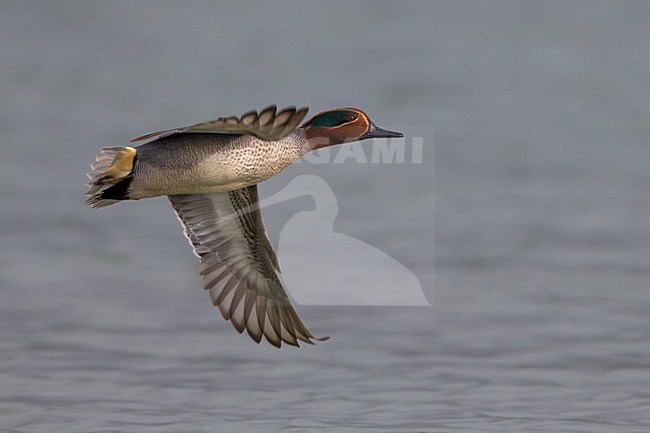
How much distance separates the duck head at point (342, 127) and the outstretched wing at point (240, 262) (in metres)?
0.77

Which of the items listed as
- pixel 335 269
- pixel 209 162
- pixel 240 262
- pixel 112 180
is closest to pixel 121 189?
pixel 112 180

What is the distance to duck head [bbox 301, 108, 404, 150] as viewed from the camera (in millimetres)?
7297

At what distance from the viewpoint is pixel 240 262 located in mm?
8211

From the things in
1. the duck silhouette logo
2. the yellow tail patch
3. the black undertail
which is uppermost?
the yellow tail patch

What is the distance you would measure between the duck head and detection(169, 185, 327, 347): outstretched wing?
0.77m

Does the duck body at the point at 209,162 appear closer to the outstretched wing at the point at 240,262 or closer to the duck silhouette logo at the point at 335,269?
the outstretched wing at the point at 240,262

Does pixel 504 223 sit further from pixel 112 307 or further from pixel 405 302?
pixel 112 307

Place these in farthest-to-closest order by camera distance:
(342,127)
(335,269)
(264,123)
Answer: (335,269), (342,127), (264,123)

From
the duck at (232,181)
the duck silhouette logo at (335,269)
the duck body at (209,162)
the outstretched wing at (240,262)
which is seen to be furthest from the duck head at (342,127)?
the duck silhouette logo at (335,269)

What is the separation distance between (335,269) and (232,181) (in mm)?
3342

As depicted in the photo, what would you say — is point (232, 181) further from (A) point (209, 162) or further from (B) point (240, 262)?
(B) point (240, 262)

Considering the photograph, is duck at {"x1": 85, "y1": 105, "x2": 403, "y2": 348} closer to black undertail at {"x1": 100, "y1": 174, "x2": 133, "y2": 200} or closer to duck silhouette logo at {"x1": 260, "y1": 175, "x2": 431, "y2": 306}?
black undertail at {"x1": 100, "y1": 174, "x2": 133, "y2": 200}

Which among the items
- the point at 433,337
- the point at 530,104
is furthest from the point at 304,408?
the point at 530,104

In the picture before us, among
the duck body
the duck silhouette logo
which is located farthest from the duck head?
the duck silhouette logo
